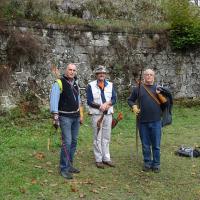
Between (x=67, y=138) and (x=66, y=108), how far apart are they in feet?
1.61

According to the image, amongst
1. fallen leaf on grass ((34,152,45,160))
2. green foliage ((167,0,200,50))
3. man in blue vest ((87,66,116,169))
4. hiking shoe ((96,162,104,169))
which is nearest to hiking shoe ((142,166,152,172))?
man in blue vest ((87,66,116,169))

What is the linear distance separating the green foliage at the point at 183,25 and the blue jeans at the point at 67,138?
8.55 m

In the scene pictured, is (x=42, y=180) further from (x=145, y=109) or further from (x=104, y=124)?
(x=145, y=109)

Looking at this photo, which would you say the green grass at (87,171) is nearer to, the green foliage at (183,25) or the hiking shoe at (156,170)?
the hiking shoe at (156,170)

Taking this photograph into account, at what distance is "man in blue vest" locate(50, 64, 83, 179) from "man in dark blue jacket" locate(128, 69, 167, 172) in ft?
3.86

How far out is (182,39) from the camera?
15406 millimetres

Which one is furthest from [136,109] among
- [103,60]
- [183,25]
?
[183,25]

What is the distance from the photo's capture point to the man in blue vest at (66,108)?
7496 mm

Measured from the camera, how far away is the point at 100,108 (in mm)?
8227

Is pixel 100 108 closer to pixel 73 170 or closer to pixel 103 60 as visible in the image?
pixel 73 170

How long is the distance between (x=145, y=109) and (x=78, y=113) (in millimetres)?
1250

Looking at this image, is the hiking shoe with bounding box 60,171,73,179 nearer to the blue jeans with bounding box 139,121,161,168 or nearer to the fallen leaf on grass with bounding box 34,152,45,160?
the fallen leaf on grass with bounding box 34,152,45,160

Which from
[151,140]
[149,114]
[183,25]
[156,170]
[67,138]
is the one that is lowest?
[156,170]

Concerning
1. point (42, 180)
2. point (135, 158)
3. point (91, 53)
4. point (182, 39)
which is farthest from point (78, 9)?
point (42, 180)
